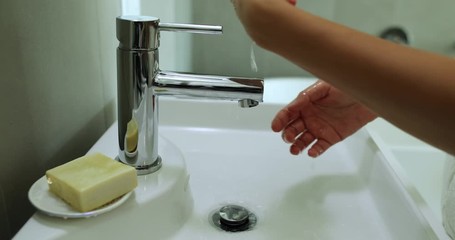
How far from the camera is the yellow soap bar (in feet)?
1.20

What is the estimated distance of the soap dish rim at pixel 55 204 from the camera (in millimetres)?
366

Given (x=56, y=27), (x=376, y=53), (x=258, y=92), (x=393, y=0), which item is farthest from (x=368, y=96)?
(x=393, y=0)

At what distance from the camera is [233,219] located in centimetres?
49

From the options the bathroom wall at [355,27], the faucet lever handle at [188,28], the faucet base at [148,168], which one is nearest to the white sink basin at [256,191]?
the faucet base at [148,168]

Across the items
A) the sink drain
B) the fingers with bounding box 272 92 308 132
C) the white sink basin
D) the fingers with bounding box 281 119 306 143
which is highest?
the fingers with bounding box 272 92 308 132

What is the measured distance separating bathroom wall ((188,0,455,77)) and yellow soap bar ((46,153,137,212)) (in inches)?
33.4

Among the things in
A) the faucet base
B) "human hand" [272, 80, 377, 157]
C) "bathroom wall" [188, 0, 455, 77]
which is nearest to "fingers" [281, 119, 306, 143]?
"human hand" [272, 80, 377, 157]

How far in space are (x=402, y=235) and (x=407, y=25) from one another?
982mm

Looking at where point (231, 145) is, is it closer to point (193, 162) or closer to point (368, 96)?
point (193, 162)

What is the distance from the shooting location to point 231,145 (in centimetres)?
65

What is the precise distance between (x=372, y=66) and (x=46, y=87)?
335mm

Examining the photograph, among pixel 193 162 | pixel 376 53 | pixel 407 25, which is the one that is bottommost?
pixel 193 162

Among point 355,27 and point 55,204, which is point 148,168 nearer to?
point 55,204

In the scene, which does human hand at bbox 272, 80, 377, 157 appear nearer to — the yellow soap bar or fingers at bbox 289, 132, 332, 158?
fingers at bbox 289, 132, 332, 158
